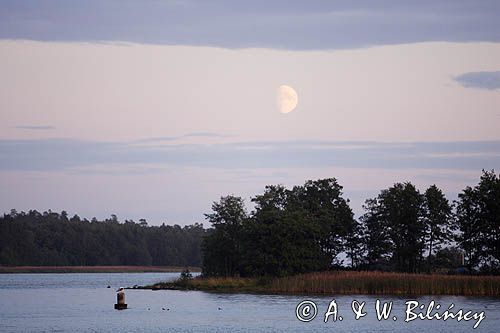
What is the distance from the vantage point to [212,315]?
2564 inches

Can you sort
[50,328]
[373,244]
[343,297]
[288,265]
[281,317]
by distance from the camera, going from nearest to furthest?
[50,328], [281,317], [343,297], [288,265], [373,244]

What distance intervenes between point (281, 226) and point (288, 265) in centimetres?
369

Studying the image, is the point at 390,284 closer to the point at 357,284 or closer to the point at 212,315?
the point at 357,284

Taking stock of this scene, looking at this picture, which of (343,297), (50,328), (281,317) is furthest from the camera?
(343,297)

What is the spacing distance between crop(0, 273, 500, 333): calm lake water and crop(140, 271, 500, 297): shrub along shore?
6.06 ft

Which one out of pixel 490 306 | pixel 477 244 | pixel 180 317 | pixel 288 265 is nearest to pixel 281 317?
pixel 180 317

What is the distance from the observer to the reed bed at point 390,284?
74938 millimetres

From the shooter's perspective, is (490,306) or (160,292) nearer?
(490,306)

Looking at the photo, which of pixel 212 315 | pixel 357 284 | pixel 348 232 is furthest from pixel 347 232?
pixel 212 315

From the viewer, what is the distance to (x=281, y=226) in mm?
95438

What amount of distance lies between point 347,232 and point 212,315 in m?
43.2

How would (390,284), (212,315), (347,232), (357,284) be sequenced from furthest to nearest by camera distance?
(347,232) < (357,284) < (390,284) < (212,315)

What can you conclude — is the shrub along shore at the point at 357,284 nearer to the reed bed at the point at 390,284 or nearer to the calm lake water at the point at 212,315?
the reed bed at the point at 390,284

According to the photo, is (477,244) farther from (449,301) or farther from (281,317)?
(281,317)
